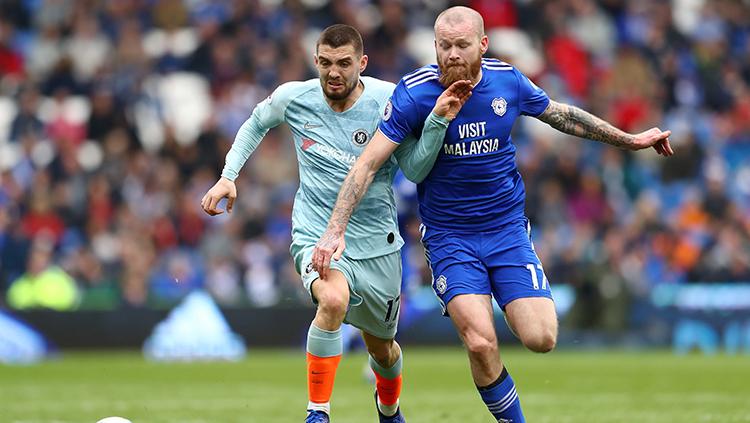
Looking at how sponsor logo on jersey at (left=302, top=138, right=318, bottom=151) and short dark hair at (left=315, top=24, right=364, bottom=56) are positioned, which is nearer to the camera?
short dark hair at (left=315, top=24, right=364, bottom=56)

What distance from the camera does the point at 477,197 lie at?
855 cm

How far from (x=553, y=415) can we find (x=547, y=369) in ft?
18.9

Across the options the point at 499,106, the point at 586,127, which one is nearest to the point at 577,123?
the point at 586,127

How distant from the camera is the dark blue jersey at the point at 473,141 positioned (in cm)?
841

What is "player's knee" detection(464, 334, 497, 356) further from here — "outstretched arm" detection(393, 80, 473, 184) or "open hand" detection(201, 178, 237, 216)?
"open hand" detection(201, 178, 237, 216)

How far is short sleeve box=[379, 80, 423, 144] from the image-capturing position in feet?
27.5

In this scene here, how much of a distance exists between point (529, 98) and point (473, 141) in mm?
495

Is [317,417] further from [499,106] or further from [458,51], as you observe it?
[458,51]

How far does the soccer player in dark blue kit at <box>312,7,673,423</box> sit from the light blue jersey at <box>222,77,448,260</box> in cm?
40

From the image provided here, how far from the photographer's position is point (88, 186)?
67.8 ft

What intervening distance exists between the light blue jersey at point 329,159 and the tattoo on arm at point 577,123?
106 centimetres

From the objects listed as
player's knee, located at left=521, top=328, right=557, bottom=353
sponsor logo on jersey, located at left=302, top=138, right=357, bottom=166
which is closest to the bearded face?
Result: sponsor logo on jersey, located at left=302, top=138, right=357, bottom=166

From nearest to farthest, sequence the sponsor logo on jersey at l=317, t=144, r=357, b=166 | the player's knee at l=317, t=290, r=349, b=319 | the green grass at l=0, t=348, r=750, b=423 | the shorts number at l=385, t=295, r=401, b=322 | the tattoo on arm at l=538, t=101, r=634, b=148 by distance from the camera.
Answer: the player's knee at l=317, t=290, r=349, b=319 → the tattoo on arm at l=538, t=101, r=634, b=148 → the sponsor logo on jersey at l=317, t=144, r=357, b=166 → the shorts number at l=385, t=295, r=401, b=322 → the green grass at l=0, t=348, r=750, b=423

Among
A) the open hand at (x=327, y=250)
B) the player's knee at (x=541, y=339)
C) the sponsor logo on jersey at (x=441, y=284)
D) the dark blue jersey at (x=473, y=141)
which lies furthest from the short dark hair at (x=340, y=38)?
the player's knee at (x=541, y=339)
